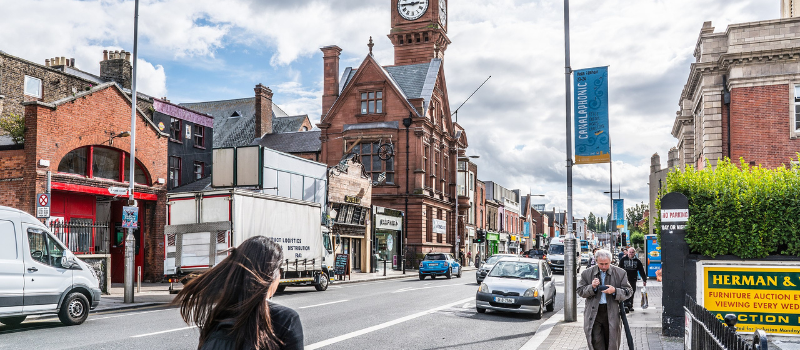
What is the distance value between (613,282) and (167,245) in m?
14.5

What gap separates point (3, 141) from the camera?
22984mm

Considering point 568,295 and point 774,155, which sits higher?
point 774,155

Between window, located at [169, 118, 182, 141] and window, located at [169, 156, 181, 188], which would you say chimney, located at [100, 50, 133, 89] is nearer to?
window, located at [169, 118, 182, 141]

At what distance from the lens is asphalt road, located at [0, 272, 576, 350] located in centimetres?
1034

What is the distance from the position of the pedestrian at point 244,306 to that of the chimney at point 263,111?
5403 cm

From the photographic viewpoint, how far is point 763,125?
26047 mm

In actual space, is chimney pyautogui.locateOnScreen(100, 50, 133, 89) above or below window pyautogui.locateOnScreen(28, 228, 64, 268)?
above

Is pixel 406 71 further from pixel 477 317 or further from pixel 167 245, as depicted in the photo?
pixel 477 317

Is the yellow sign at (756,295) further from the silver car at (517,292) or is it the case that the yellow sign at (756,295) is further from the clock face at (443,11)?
the clock face at (443,11)

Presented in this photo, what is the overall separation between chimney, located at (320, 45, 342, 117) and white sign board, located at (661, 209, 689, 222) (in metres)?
42.4

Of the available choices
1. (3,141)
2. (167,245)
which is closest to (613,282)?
(167,245)

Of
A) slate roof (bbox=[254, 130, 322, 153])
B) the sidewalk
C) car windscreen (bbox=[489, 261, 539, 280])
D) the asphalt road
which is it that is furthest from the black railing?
slate roof (bbox=[254, 130, 322, 153])

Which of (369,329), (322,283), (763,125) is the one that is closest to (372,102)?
(322,283)

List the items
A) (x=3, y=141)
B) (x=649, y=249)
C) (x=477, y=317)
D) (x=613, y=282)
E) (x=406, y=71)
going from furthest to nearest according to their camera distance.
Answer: (x=406, y=71) < (x=649, y=249) < (x=3, y=141) < (x=477, y=317) < (x=613, y=282)
